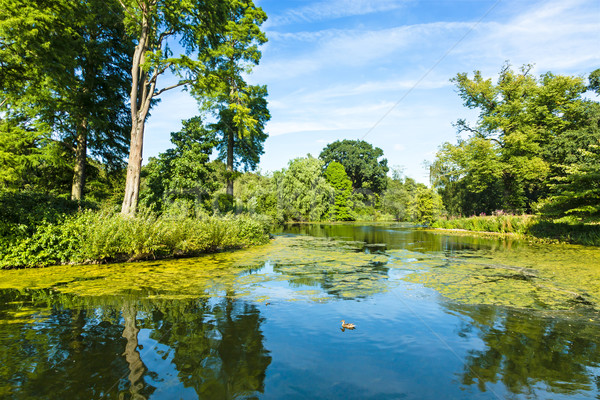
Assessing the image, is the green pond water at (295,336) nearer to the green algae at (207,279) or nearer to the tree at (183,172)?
the green algae at (207,279)

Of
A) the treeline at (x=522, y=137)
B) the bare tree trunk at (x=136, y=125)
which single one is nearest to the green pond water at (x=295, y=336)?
the bare tree trunk at (x=136, y=125)

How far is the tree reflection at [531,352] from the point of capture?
2766mm

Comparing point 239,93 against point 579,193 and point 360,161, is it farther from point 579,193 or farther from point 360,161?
point 360,161

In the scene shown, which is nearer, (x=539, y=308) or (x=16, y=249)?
(x=539, y=308)

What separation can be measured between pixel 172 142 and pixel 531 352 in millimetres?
18248

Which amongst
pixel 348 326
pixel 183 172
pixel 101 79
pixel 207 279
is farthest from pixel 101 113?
pixel 348 326

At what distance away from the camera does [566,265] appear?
8578 millimetres

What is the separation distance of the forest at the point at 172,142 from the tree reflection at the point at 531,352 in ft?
27.1

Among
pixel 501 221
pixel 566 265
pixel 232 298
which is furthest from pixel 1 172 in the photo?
pixel 501 221

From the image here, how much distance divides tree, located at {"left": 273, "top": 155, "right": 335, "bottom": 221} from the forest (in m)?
2.57

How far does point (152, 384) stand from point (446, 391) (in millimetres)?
2525

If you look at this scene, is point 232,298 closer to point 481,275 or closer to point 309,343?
point 309,343

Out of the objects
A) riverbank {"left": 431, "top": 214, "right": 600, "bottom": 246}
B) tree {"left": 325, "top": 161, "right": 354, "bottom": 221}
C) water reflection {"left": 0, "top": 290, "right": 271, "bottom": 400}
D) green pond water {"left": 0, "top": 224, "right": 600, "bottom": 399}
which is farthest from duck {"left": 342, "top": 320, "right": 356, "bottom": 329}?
tree {"left": 325, "top": 161, "right": 354, "bottom": 221}

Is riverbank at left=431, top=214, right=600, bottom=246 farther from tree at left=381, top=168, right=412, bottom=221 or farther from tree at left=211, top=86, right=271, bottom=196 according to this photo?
tree at left=381, top=168, right=412, bottom=221
